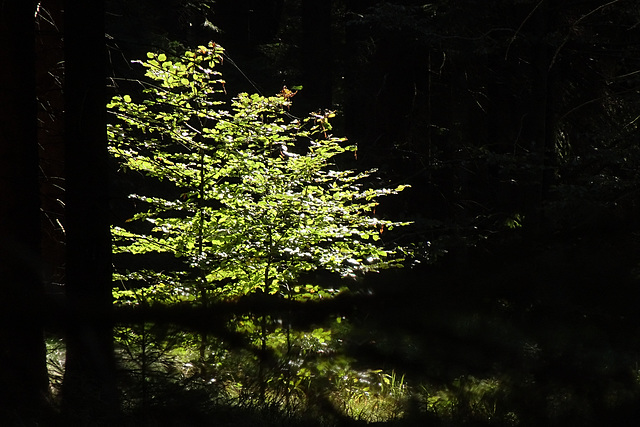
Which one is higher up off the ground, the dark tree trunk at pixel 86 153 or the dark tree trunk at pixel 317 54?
the dark tree trunk at pixel 317 54

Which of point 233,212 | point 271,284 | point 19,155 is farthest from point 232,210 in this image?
point 19,155

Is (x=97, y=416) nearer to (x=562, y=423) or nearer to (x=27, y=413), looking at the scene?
(x=27, y=413)

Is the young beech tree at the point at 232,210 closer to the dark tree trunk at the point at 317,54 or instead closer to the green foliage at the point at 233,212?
the green foliage at the point at 233,212

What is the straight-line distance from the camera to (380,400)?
12.0 ft

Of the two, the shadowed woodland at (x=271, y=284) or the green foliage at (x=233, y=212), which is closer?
the shadowed woodland at (x=271, y=284)

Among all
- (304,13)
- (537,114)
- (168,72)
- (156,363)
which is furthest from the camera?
(304,13)

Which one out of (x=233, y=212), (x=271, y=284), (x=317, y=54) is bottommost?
(x=271, y=284)

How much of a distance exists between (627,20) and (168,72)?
8.08 metres

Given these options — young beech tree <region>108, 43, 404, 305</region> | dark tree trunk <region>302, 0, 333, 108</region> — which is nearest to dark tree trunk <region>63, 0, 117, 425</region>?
young beech tree <region>108, 43, 404, 305</region>

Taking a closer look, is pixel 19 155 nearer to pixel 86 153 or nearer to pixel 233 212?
pixel 86 153

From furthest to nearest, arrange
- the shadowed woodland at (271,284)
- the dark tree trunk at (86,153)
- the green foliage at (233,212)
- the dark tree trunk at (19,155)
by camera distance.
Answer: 1. the green foliage at (233,212)
2. the dark tree trunk at (86,153)
3. the dark tree trunk at (19,155)
4. the shadowed woodland at (271,284)

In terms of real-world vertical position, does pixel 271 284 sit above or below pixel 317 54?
below

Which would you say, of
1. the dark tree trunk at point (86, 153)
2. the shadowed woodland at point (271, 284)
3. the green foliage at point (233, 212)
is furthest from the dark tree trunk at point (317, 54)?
the dark tree trunk at point (86, 153)

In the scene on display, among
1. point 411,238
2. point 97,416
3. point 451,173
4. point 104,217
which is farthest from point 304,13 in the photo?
point 97,416
